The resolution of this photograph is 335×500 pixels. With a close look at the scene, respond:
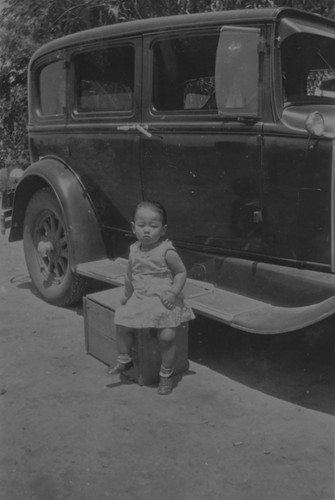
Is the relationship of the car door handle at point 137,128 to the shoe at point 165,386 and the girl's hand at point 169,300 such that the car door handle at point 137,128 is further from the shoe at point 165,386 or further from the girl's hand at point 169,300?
the shoe at point 165,386

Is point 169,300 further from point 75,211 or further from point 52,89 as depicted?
point 52,89

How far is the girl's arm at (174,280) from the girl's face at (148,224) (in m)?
0.13

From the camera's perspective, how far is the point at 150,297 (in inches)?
127

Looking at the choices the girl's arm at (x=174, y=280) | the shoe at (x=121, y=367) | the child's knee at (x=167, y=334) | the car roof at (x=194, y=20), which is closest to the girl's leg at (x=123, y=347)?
the shoe at (x=121, y=367)

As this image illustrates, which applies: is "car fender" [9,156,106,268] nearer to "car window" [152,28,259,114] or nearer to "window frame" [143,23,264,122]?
"window frame" [143,23,264,122]

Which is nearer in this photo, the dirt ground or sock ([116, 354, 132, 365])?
the dirt ground

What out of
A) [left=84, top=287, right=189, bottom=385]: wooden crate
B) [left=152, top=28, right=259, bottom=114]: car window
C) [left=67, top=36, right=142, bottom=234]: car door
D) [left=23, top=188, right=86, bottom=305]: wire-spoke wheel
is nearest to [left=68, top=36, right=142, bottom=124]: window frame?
[left=67, top=36, right=142, bottom=234]: car door

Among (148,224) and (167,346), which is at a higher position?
(148,224)

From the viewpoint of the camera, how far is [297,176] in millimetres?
3168

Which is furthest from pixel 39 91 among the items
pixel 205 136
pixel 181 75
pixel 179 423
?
pixel 179 423

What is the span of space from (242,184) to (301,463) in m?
1.61

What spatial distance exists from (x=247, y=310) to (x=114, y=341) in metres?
0.87

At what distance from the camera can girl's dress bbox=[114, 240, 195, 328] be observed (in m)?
3.18

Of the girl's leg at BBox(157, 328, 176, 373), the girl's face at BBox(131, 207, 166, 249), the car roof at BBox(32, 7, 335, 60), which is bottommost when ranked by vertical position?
the girl's leg at BBox(157, 328, 176, 373)
